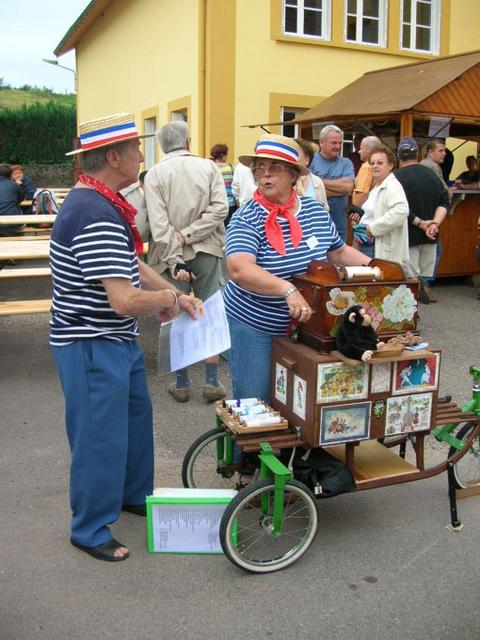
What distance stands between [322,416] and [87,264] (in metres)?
1.18

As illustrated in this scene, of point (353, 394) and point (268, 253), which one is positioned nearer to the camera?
point (353, 394)

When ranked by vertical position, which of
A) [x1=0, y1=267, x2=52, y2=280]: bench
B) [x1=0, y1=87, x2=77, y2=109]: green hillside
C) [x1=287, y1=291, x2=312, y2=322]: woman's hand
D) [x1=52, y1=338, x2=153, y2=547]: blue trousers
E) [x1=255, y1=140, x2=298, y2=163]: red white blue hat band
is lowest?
[x1=52, y1=338, x2=153, y2=547]: blue trousers

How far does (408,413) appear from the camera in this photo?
331 centimetres

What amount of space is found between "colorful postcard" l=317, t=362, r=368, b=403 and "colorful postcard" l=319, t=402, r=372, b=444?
46 mm

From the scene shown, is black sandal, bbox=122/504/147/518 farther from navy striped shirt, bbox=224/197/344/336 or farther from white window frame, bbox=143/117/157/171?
white window frame, bbox=143/117/157/171

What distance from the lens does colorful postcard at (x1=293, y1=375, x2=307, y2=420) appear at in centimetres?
316

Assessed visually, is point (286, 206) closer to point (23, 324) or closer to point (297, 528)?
point (297, 528)

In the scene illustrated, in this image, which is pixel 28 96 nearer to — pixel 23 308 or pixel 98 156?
pixel 23 308

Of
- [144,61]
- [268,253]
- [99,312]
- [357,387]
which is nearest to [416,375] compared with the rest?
[357,387]

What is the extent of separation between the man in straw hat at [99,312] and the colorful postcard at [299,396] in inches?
25.2

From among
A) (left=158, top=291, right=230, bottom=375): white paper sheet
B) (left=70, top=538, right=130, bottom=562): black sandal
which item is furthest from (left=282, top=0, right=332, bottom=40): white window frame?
(left=70, top=538, right=130, bottom=562): black sandal

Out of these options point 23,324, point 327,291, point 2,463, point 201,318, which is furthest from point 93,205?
point 23,324

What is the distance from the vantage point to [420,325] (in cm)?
791

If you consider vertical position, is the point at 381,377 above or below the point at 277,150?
below
